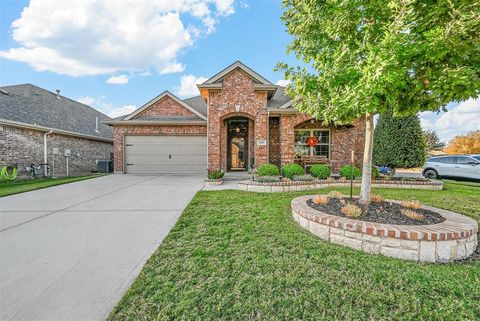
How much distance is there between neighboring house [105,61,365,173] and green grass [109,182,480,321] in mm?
7212

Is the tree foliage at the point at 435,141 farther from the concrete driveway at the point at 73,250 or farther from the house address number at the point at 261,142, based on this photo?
the concrete driveway at the point at 73,250

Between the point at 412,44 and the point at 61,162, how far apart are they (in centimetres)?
1667

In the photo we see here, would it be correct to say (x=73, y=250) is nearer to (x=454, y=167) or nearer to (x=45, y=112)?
(x=45, y=112)

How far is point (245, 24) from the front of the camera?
33.9 feet

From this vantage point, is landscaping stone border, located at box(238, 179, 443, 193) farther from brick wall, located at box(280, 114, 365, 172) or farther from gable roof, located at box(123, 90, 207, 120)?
gable roof, located at box(123, 90, 207, 120)

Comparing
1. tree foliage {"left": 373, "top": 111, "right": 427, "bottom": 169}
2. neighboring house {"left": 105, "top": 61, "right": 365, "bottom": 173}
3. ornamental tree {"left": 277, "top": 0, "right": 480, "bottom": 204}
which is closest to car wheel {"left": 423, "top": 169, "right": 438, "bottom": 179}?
tree foliage {"left": 373, "top": 111, "right": 427, "bottom": 169}

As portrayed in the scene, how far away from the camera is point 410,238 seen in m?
2.68

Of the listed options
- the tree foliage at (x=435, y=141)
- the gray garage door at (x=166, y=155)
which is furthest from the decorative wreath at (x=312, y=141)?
the tree foliage at (x=435, y=141)

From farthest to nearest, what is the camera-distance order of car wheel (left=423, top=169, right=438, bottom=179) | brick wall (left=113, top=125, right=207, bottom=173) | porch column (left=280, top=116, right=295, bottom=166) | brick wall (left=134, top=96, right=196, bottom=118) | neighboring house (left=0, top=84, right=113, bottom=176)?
brick wall (left=134, top=96, right=196, bottom=118)
brick wall (left=113, top=125, right=207, bottom=173)
car wheel (left=423, top=169, right=438, bottom=179)
neighboring house (left=0, top=84, right=113, bottom=176)
porch column (left=280, top=116, right=295, bottom=166)

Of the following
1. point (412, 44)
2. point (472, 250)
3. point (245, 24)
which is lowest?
point (472, 250)

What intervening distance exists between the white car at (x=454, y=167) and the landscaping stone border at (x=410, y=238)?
10.9 metres

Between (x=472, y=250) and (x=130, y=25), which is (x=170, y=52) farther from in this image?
(x=472, y=250)

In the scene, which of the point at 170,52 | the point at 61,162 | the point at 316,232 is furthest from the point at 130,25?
the point at 316,232

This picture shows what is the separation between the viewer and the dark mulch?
3277mm
